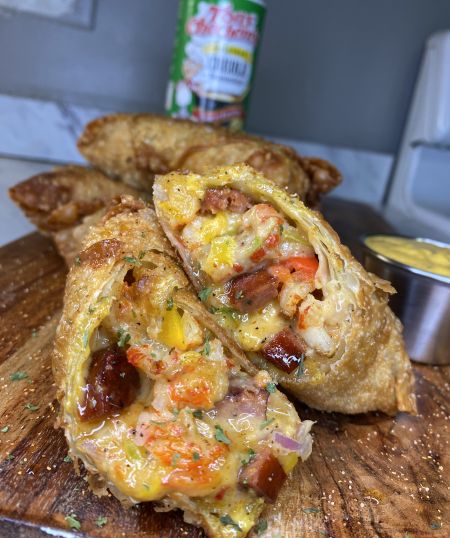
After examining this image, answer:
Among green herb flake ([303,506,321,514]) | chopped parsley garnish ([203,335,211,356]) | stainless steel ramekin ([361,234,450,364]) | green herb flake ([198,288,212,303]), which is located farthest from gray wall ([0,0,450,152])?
green herb flake ([303,506,321,514])

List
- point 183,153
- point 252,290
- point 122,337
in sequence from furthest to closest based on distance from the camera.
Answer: point 183,153 < point 252,290 < point 122,337

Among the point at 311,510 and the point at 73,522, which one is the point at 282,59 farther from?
the point at 73,522

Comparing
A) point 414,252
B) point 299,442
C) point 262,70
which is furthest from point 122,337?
point 262,70

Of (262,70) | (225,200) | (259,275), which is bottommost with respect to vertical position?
(259,275)

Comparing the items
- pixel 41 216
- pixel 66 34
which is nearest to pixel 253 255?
pixel 41 216

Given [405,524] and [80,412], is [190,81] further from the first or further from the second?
[405,524]

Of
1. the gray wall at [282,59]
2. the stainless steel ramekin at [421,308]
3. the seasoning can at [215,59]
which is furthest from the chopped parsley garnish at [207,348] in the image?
the gray wall at [282,59]
